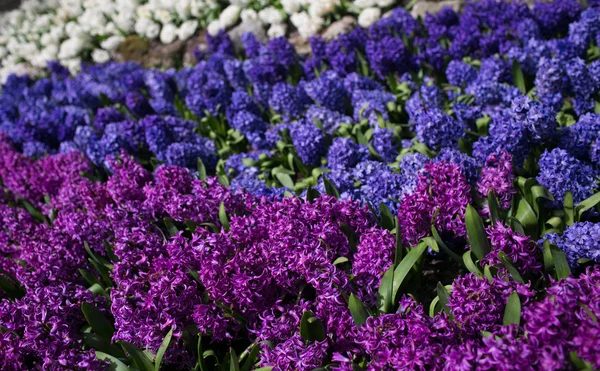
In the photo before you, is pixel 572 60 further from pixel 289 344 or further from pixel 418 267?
pixel 289 344

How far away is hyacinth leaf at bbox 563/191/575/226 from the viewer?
3004 mm

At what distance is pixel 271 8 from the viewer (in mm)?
7980

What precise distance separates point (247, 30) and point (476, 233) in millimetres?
5860

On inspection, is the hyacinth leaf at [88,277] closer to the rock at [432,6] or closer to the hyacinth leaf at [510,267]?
the hyacinth leaf at [510,267]

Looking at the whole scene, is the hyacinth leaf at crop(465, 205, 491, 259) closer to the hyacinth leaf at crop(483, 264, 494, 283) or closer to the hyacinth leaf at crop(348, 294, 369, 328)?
the hyacinth leaf at crop(483, 264, 494, 283)

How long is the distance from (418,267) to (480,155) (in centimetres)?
96

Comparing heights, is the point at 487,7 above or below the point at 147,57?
above

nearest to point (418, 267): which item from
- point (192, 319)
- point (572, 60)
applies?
point (192, 319)

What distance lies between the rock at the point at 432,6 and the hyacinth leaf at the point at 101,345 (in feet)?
15.7

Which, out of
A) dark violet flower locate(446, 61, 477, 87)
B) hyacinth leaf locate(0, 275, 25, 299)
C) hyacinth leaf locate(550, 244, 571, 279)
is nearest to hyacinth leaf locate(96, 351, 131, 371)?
hyacinth leaf locate(0, 275, 25, 299)

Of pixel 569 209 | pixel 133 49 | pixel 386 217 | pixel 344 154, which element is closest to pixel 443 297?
pixel 386 217

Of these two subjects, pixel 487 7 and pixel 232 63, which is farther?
pixel 232 63

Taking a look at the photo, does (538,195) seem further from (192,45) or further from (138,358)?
(192,45)

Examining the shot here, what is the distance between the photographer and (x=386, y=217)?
3236 millimetres
